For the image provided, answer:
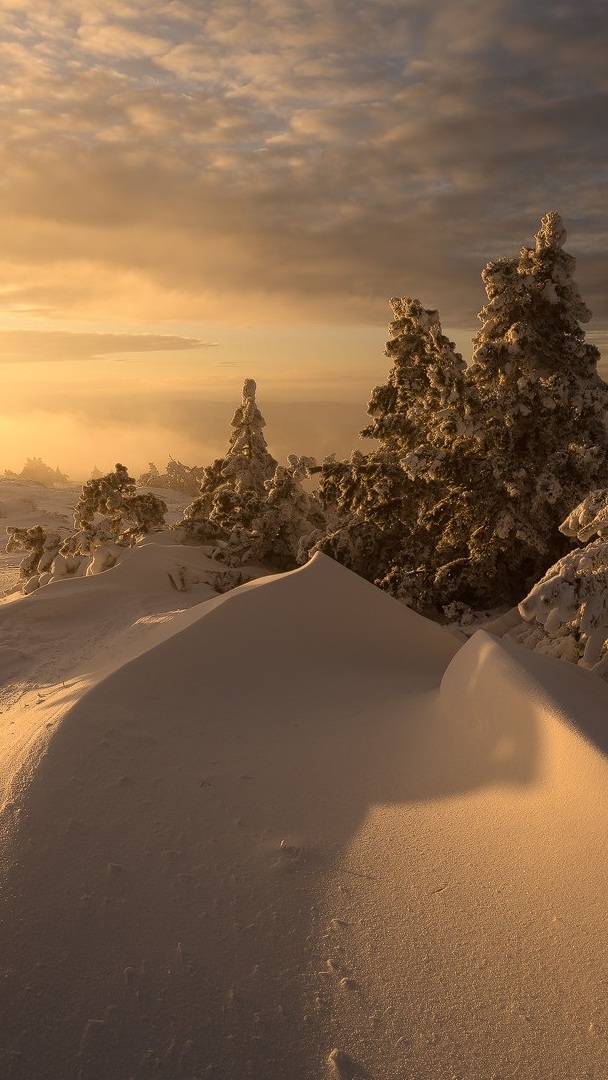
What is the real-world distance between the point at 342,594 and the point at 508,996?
5.92 metres

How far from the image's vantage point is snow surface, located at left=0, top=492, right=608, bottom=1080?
272cm

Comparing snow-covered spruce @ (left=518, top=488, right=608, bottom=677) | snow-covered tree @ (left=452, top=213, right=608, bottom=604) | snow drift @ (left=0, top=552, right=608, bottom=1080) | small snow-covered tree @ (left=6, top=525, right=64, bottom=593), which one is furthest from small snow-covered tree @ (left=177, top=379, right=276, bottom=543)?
snow drift @ (left=0, top=552, right=608, bottom=1080)

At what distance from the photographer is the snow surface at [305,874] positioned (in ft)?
8.93

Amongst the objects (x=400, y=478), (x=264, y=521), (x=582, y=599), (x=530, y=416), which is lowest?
(x=264, y=521)

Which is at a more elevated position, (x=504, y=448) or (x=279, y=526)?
(x=504, y=448)

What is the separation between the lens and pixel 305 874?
3.71 m

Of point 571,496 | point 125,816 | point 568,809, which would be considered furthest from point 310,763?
point 571,496

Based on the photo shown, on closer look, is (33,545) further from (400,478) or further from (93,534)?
(400,478)

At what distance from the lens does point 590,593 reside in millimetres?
6328

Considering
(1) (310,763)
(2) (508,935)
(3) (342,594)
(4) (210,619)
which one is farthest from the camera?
(3) (342,594)

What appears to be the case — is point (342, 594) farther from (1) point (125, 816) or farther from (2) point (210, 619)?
(1) point (125, 816)

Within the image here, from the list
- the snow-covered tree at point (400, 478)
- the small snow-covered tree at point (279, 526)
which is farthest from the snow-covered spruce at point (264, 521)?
the snow-covered tree at point (400, 478)

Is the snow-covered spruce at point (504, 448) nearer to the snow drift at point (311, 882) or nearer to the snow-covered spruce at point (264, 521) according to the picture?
the snow-covered spruce at point (264, 521)

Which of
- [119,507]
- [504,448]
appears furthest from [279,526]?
[504,448]
